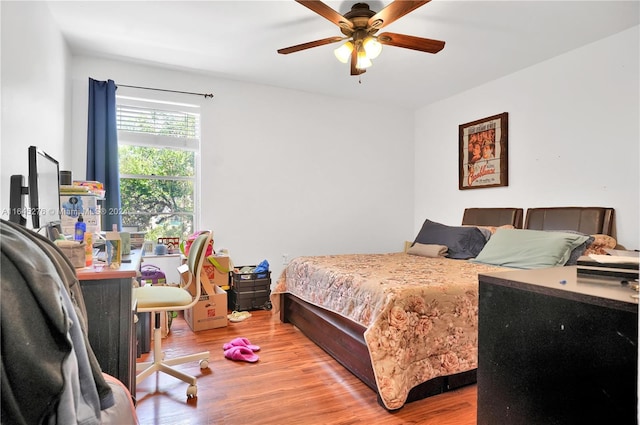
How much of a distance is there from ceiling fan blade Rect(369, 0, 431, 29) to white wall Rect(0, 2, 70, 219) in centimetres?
203

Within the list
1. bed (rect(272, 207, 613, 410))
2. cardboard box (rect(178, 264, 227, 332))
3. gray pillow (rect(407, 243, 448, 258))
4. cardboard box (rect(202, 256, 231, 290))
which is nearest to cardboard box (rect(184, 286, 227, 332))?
cardboard box (rect(178, 264, 227, 332))

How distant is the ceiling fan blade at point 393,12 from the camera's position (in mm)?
2070

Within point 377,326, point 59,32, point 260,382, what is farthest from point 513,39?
point 59,32

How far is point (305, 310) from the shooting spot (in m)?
3.10

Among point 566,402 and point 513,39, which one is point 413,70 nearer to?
point 513,39

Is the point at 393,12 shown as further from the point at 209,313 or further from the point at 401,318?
the point at 209,313

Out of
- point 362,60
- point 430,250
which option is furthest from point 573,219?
point 362,60

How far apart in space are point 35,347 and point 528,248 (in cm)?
315

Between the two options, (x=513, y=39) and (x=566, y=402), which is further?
(x=513, y=39)

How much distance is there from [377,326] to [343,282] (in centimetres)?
61

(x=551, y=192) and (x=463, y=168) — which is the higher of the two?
(x=463, y=168)

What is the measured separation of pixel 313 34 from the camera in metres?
3.04

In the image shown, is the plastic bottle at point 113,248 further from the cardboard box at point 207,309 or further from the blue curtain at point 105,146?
the blue curtain at point 105,146

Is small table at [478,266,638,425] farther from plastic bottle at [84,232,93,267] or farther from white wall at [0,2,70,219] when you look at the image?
white wall at [0,2,70,219]
